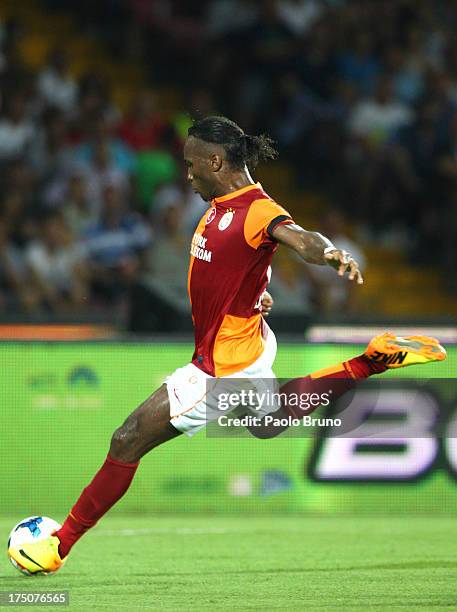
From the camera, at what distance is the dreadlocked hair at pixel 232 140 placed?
650cm

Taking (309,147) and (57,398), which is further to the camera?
(309,147)

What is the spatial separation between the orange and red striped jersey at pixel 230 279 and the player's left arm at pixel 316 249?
9.0 inches

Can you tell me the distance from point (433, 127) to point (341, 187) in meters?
1.26

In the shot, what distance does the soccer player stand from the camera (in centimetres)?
639

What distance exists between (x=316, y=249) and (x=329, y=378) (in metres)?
1.38

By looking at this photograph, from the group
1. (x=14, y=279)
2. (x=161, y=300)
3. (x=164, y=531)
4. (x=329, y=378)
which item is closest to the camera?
(x=329, y=378)

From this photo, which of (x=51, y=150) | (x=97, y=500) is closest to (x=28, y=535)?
(x=97, y=500)

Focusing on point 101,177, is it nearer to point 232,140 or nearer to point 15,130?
point 15,130

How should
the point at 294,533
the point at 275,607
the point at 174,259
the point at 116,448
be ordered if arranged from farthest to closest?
the point at 174,259
the point at 294,533
the point at 116,448
the point at 275,607

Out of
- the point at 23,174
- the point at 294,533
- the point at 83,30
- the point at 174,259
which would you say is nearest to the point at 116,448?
the point at 294,533

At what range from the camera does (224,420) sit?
318 inches

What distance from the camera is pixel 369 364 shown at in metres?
6.92

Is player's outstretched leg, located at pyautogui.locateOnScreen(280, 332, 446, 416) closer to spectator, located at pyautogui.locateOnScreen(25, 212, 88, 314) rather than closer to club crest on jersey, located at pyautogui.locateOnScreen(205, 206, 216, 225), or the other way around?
club crest on jersey, located at pyautogui.locateOnScreen(205, 206, 216, 225)

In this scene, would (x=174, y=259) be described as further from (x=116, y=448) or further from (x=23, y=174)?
(x=116, y=448)
